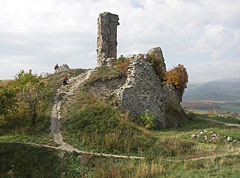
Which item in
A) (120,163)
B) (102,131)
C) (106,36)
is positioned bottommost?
(120,163)

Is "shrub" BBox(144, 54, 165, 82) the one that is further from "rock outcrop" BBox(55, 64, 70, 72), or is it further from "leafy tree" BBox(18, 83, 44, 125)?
"rock outcrop" BBox(55, 64, 70, 72)

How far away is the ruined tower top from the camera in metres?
30.8

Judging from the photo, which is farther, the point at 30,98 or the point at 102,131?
the point at 30,98

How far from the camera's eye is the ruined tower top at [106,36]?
1212 inches

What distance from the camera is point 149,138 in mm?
11680

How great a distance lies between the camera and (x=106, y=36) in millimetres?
31031

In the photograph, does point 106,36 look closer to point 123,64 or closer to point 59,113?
point 123,64

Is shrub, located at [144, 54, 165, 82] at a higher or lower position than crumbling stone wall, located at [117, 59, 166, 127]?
higher

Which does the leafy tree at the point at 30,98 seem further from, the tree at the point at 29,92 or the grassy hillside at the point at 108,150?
the grassy hillside at the point at 108,150

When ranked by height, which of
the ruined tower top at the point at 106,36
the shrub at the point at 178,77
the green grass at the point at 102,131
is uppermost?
the ruined tower top at the point at 106,36

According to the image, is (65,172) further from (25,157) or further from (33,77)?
(33,77)

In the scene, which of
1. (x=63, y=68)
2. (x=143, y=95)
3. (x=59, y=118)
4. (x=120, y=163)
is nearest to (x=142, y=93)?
(x=143, y=95)

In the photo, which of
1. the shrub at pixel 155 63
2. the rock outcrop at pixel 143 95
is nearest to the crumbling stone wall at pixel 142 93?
the rock outcrop at pixel 143 95

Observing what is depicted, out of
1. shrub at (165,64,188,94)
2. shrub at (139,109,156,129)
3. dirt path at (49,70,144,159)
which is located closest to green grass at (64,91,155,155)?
dirt path at (49,70,144,159)
